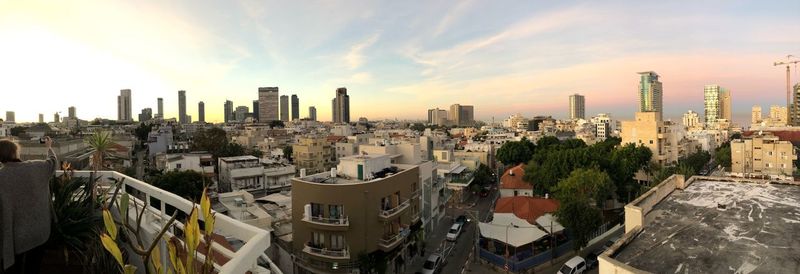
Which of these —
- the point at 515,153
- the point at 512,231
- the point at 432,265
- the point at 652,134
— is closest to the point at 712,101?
the point at 652,134

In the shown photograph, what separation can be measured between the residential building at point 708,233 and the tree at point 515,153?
980 inches

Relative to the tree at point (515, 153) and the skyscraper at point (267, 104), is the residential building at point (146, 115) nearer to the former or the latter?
the skyscraper at point (267, 104)

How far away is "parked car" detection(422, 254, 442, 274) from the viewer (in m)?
17.2

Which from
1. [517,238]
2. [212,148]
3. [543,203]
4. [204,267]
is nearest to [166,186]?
[517,238]

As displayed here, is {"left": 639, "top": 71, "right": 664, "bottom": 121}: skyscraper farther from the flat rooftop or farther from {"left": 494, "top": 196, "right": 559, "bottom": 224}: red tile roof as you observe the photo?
the flat rooftop

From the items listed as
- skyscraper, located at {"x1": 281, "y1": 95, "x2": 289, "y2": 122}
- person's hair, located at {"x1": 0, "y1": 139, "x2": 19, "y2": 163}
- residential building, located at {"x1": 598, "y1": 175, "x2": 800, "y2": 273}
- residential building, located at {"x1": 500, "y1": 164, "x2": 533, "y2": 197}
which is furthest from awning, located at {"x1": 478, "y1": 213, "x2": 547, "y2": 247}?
skyscraper, located at {"x1": 281, "y1": 95, "x2": 289, "y2": 122}

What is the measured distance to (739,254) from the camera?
27.3 ft

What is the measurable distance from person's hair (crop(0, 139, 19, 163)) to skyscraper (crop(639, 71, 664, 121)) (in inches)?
5931

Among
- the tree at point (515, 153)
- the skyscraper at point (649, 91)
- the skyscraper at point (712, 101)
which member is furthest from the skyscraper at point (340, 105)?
the tree at point (515, 153)

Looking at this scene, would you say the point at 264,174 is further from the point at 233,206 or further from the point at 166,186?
the point at 233,206

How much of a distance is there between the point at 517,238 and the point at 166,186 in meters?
18.3

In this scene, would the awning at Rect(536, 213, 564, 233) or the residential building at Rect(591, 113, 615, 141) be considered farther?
the residential building at Rect(591, 113, 615, 141)

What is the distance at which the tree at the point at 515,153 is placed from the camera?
39.9 metres

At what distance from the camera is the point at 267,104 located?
175375 mm
